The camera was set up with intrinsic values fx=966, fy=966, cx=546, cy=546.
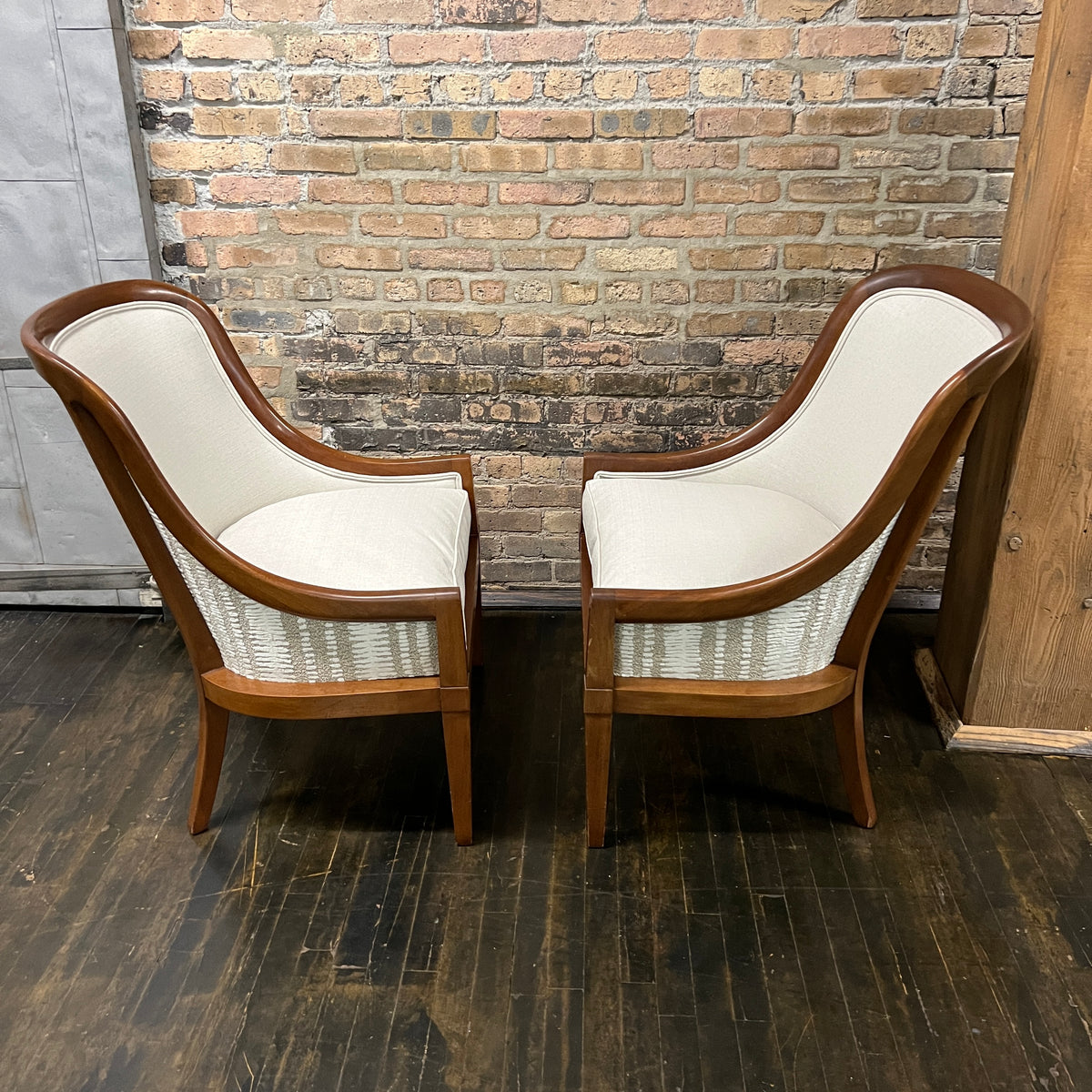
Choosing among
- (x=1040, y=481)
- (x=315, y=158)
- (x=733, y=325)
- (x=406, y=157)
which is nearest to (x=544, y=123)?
(x=406, y=157)

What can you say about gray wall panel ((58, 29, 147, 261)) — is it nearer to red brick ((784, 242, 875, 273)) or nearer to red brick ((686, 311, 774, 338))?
red brick ((686, 311, 774, 338))

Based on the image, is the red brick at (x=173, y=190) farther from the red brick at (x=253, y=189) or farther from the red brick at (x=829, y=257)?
the red brick at (x=829, y=257)

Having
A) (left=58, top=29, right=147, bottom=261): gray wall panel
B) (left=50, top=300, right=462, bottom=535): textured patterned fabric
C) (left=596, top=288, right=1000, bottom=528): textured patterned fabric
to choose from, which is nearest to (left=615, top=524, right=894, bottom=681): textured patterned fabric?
(left=596, top=288, right=1000, bottom=528): textured patterned fabric

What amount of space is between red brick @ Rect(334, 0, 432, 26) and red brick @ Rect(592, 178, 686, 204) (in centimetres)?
52

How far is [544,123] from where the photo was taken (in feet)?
7.21

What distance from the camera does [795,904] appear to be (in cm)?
174

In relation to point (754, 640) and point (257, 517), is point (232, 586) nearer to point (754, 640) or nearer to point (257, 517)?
point (257, 517)

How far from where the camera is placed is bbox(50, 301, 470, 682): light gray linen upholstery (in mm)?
1722

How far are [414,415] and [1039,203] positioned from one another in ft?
4.85

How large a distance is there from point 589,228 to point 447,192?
34 cm

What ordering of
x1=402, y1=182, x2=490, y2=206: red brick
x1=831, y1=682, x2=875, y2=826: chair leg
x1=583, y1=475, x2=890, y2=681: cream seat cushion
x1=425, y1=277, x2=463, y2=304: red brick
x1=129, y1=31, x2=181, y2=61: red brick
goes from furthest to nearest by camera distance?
1. x1=425, y1=277, x2=463, y2=304: red brick
2. x1=402, y1=182, x2=490, y2=206: red brick
3. x1=129, y1=31, x2=181, y2=61: red brick
4. x1=831, y1=682, x2=875, y2=826: chair leg
5. x1=583, y1=475, x2=890, y2=681: cream seat cushion

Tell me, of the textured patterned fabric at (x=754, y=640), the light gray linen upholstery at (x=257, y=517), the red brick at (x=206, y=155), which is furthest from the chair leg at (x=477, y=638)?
the red brick at (x=206, y=155)

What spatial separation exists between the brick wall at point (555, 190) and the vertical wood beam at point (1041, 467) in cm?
35

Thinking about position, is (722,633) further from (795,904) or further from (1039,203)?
(1039,203)
